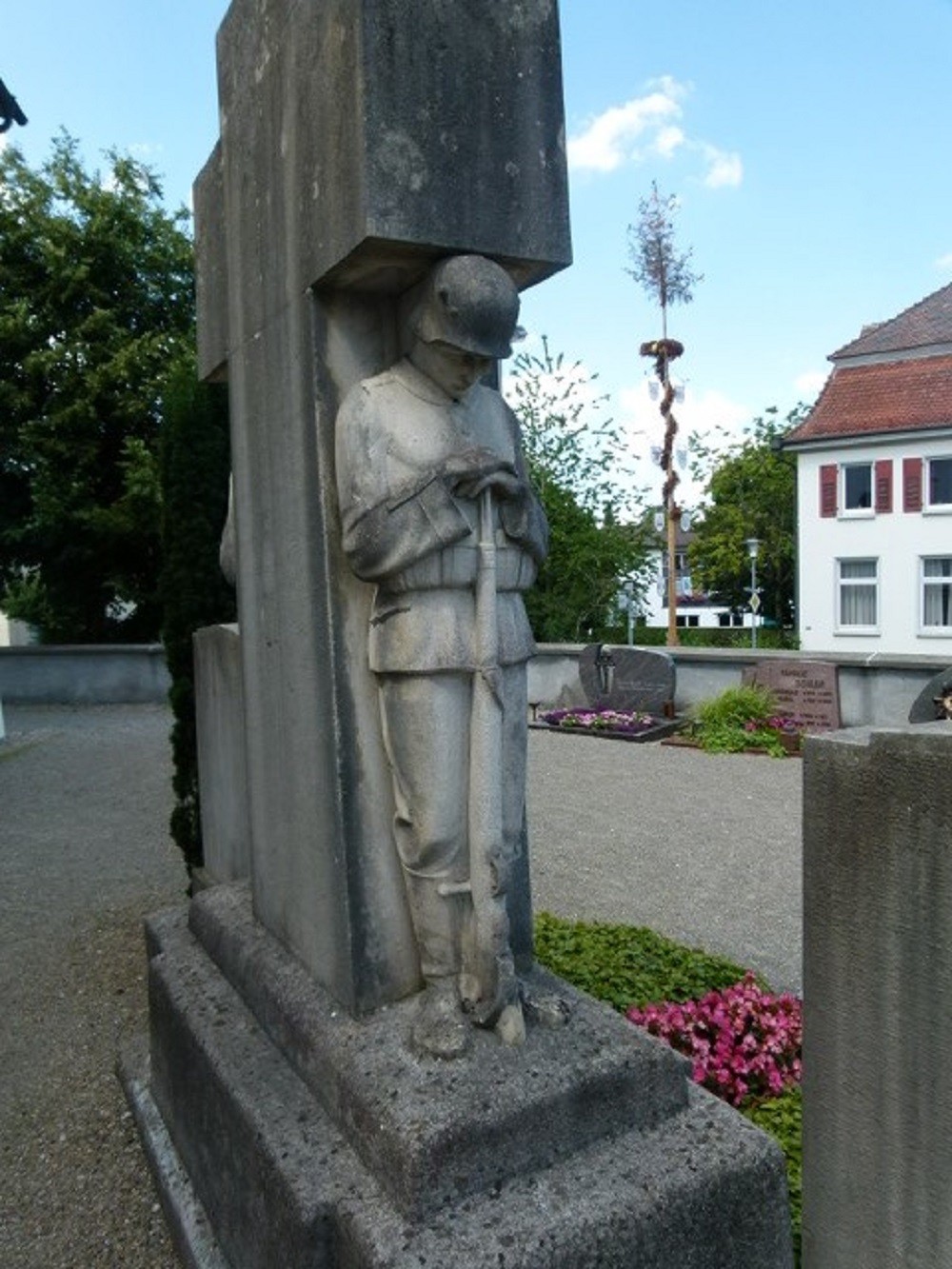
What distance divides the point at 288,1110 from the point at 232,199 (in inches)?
97.8

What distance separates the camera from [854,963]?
188 cm

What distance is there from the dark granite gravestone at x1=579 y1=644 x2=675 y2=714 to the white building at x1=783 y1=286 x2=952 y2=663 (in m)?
13.4

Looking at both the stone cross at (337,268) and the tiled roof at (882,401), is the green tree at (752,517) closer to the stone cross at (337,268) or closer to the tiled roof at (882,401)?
the tiled roof at (882,401)

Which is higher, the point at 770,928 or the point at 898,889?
the point at 898,889

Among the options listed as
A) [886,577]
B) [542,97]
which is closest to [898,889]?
[542,97]

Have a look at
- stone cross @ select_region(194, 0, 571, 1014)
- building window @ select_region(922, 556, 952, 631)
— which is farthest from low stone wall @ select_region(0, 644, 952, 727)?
building window @ select_region(922, 556, 952, 631)

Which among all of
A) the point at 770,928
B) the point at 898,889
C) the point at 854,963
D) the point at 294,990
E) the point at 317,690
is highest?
the point at 317,690

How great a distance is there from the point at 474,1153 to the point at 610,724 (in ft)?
35.7

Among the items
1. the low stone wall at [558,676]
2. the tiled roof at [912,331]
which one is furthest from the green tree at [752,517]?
the low stone wall at [558,676]

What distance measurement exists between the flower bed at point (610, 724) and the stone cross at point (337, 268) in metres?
9.83

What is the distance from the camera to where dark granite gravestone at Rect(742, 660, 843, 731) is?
11.9 m

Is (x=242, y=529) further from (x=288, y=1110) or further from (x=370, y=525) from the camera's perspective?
(x=288, y=1110)

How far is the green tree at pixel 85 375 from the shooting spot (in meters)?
16.9

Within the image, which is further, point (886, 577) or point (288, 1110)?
point (886, 577)
